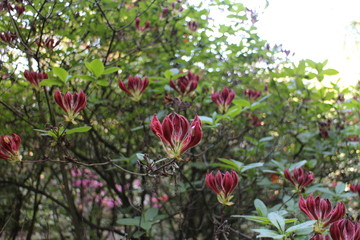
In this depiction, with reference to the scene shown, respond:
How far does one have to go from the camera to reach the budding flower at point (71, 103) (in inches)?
49.0

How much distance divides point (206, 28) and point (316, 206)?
5.29 ft

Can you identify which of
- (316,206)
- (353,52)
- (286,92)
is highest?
(353,52)

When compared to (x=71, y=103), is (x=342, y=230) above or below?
below

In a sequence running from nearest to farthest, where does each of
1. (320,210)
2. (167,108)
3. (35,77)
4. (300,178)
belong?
(320,210), (300,178), (35,77), (167,108)

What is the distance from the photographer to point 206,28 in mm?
2367

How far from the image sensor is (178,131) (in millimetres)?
940

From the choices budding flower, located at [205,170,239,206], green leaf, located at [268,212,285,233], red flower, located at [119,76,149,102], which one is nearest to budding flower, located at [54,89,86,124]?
red flower, located at [119,76,149,102]

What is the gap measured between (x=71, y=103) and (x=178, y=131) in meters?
0.53

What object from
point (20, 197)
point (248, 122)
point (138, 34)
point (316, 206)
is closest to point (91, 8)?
point (138, 34)

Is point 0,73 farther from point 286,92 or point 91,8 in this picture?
point 286,92

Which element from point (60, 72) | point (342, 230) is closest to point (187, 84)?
point (60, 72)

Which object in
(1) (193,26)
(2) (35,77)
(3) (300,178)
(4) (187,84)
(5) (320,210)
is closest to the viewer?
(5) (320,210)

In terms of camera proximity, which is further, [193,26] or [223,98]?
[193,26]

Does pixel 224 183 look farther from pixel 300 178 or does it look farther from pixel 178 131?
pixel 300 178
